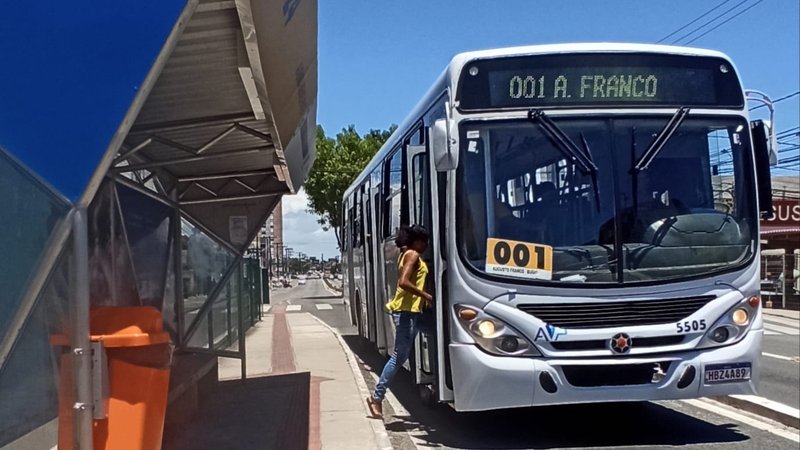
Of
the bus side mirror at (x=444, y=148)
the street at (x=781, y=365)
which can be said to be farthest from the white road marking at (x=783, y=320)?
the bus side mirror at (x=444, y=148)

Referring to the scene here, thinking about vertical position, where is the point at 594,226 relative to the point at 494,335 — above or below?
above

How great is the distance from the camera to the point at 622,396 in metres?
6.96

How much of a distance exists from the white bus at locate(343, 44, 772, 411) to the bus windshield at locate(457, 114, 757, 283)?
0.04ft

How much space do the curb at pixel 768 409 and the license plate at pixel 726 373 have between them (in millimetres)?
1495

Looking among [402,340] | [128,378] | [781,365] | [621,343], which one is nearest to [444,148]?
[621,343]

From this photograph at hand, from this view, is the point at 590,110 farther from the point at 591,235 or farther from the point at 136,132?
the point at 136,132

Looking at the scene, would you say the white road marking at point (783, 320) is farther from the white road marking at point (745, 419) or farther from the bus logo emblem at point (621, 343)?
the bus logo emblem at point (621, 343)

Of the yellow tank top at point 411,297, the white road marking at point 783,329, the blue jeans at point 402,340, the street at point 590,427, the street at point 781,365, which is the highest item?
the yellow tank top at point 411,297

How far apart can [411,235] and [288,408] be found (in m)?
3.00

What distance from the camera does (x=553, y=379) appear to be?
22.5ft

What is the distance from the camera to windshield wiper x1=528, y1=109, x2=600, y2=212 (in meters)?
7.09

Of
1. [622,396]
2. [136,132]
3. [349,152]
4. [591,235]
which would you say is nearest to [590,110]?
[591,235]

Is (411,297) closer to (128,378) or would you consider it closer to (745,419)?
(745,419)

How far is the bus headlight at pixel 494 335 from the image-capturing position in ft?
22.5
